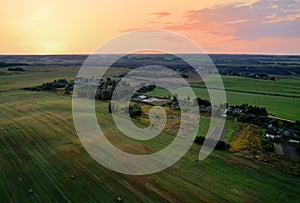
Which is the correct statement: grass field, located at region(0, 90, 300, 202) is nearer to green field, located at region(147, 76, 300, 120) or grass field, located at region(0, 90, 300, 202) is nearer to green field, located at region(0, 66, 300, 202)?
green field, located at region(0, 66, 300, 202)

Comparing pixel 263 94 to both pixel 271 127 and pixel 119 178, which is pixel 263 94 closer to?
pixel 271 127

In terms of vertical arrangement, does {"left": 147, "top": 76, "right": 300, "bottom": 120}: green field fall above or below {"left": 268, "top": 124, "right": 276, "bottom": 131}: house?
above

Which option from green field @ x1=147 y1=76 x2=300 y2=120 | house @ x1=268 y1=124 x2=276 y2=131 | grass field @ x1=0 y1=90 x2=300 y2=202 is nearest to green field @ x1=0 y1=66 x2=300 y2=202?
grass field @ x1=0 y1=90 x2=300 y2=202

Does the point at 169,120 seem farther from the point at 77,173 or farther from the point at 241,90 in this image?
the point at 241,90

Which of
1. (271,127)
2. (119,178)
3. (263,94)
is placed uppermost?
(263,94)

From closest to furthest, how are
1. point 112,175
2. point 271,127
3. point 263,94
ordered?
1. point 112,175
2. point 271,127
3. point 263,94

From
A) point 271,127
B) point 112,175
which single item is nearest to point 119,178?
point 112,175

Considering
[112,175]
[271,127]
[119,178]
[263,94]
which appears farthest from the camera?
[263,94]
